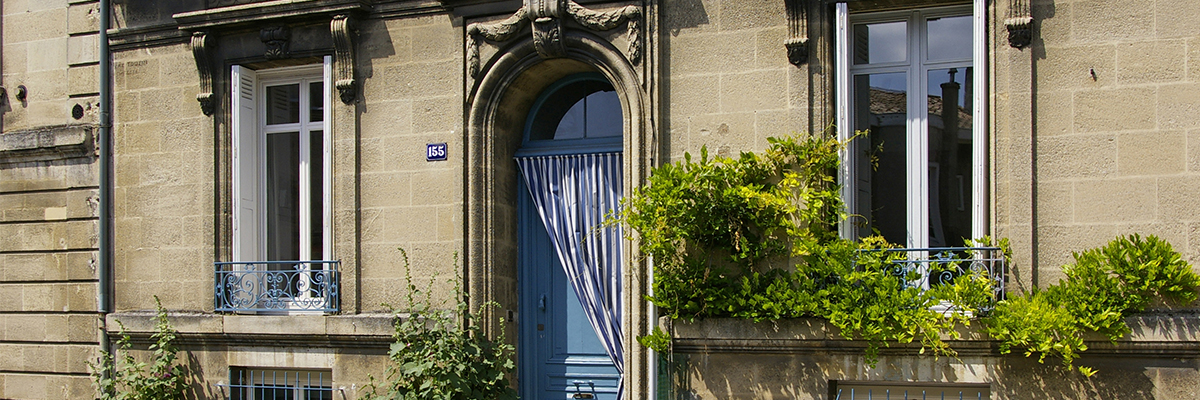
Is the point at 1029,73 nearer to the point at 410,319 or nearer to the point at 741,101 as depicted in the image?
the point at 741,101

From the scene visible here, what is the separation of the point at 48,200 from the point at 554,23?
474 cm

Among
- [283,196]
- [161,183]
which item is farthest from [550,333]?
[161,183]

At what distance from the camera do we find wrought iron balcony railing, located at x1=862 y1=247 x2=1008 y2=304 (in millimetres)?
6156

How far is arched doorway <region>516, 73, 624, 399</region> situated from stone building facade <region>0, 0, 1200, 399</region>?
1.7 inches

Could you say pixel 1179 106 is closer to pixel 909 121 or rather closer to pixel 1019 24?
pixel 1019 24

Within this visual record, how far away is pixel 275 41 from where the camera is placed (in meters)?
7.92

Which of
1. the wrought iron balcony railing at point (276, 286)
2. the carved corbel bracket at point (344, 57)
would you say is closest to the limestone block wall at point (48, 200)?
the wrought iron balcony railing at point (276, 286)

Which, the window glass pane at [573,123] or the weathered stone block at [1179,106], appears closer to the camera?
the weathered stone block at [1179,106]

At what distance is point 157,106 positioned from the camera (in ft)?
27.5

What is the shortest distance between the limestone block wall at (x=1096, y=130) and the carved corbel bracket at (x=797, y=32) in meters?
1.14

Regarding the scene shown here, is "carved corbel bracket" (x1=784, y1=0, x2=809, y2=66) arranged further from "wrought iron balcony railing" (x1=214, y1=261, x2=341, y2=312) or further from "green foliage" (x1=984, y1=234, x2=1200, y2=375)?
"wrought iron balcony railing" (x1=214, y1=261, x2=341, y2=312)

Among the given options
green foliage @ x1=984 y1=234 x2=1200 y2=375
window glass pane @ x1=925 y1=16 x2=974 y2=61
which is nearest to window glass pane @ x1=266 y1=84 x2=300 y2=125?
window glass pane @ x1=925 y1=16 x2=974 y2=61

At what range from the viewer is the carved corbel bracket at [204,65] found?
317 inches

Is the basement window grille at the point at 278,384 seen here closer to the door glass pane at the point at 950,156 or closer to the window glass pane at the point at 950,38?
the door glass pane at the point at 950,156
